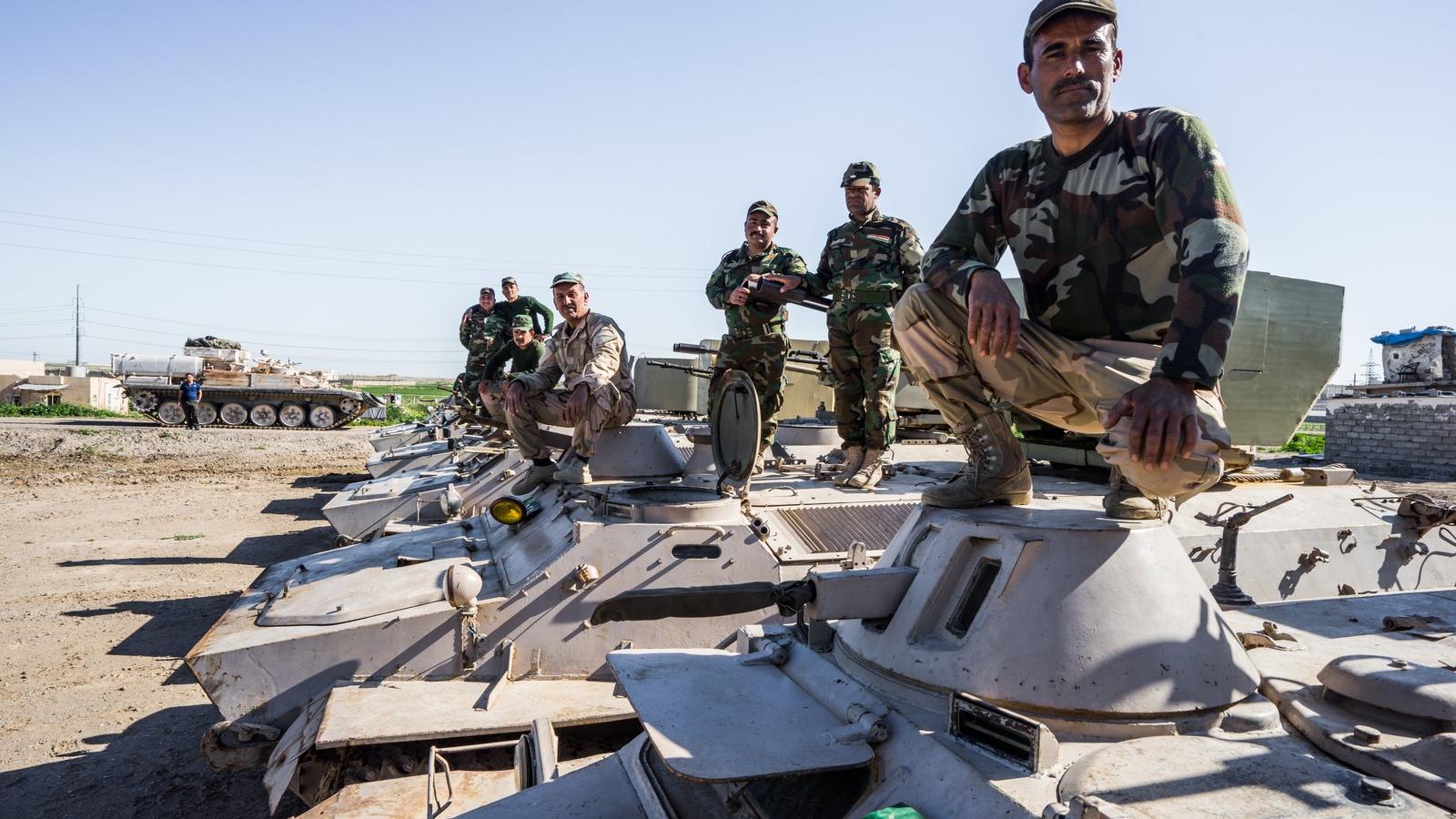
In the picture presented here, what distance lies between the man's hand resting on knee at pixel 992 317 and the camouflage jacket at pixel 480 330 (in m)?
11.6

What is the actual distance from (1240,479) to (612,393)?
→ 3.83 meters

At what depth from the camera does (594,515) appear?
5.39 m

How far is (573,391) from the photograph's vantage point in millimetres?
6402

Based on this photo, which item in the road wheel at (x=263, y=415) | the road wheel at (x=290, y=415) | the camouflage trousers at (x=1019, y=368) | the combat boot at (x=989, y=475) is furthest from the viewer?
the road wheel at (x=290, y=415)

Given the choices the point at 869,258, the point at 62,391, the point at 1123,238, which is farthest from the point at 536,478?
the point at 62,391

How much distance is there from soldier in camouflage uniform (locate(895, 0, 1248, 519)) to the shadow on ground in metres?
3.87

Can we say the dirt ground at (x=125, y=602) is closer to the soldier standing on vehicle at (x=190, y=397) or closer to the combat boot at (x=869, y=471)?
the combat boot at (x=869, y=471)

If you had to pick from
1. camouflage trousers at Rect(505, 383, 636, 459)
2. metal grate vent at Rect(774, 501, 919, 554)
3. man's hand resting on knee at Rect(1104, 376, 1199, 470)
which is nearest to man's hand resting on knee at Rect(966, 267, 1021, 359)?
man's hand resting on knee at Rect(1104, 376, 1199, 470)

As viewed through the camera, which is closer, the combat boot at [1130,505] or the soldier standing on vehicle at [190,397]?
the combat boot at [1130,505]

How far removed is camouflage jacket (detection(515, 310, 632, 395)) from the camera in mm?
6480

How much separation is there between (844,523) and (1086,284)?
2911 millimetres

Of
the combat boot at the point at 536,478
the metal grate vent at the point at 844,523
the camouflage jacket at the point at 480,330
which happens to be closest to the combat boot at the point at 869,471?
the metal grate vent at the point at 844,523

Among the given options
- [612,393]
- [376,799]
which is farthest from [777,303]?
[376,799]

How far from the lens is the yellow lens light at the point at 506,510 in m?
6.10
